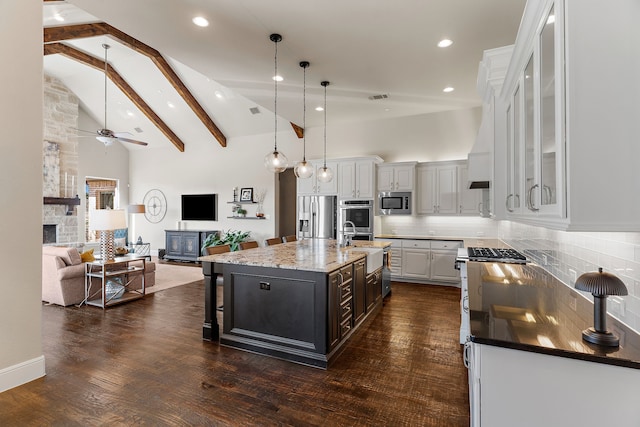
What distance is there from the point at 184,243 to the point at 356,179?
524 centimetres

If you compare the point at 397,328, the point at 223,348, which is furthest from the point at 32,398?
the point at 397,328

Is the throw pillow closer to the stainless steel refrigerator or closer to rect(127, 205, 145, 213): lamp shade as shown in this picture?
the stainless steel refrigerator

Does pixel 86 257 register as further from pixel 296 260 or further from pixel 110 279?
pixel 296 260

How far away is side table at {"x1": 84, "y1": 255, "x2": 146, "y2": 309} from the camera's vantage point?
14.6 feet

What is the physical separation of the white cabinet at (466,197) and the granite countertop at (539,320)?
3.74m

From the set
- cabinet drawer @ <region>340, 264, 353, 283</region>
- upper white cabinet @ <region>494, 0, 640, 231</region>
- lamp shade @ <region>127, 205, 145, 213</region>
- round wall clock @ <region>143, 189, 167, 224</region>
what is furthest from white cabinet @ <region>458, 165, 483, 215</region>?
lamp shade @ <region>127, 205, 145, 213</region>

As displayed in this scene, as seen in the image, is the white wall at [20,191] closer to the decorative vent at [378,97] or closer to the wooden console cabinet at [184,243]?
the decorative vent at [378,97]

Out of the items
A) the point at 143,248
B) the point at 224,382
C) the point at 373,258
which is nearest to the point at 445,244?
the point at 373,258

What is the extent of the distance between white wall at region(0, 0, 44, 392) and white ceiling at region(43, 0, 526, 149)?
0.75 meters

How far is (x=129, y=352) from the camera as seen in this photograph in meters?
3.05

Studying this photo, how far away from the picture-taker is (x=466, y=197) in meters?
5.75

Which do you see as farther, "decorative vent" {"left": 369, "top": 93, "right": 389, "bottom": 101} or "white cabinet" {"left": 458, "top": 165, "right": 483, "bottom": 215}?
"white cabinet" {"left": 458, "top": 165, "right": 483, "bottom": 215}

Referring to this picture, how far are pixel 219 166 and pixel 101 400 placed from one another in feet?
23.9

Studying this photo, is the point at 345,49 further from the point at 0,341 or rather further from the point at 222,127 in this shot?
the point at 222,127
